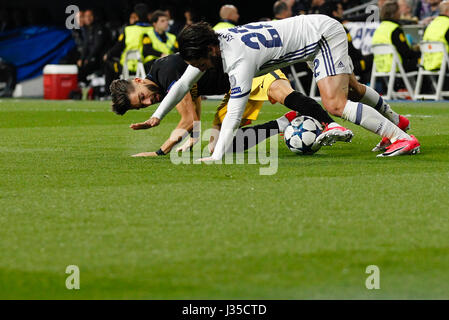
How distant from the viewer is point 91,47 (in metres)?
23.2

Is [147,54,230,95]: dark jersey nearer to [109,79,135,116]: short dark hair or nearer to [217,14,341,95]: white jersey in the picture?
[109,79,135,116]: short dark hair

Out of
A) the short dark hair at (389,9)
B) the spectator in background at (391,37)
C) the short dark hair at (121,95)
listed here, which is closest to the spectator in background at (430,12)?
the spectator in background at (391,37)

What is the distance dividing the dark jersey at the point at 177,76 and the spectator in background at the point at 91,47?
48.4 feet

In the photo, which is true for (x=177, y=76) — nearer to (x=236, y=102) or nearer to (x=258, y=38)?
(x=258, y=38)

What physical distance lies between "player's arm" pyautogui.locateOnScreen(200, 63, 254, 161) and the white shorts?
933 mm

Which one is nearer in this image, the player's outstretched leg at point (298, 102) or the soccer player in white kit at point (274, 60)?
the soccer player in white kit at point (274, 60)

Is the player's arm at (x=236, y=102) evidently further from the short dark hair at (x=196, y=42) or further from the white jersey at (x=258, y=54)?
the short dark hair at (x=196, y=42)

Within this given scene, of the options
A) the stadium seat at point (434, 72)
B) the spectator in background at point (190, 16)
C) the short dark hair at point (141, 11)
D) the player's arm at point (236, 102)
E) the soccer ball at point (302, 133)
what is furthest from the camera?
the spectator in background at point (190, 16)

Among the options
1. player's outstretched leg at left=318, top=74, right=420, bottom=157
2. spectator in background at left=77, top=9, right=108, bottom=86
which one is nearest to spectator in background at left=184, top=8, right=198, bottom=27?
spectator in background at left=77, top=9, right=108, bottom=86

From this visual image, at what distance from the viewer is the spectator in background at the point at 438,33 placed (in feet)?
56.8

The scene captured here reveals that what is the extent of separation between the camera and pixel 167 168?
7605mm

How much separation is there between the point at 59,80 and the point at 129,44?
296 centimetres

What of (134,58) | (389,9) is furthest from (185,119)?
(134,58)

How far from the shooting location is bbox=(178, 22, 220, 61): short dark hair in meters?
7.25
